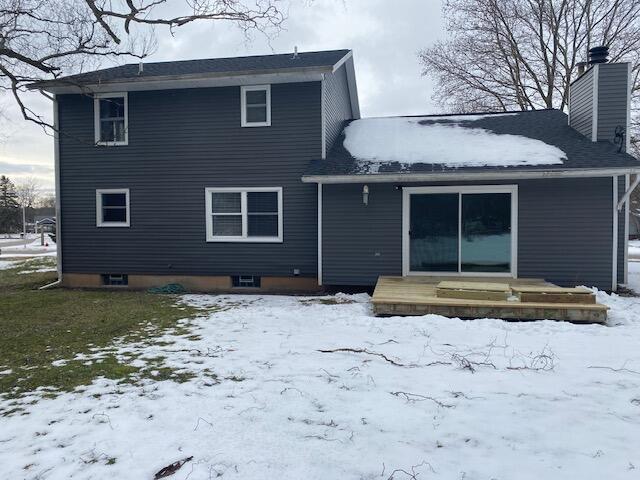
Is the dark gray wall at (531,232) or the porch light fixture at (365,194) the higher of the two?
the porch light fixture at (365,194)

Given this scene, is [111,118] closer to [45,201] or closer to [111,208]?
[111,208]

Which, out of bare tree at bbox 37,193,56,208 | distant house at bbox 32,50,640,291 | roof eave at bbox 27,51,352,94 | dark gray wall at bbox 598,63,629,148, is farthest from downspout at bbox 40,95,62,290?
bare tree at bbox 37,193,56,208

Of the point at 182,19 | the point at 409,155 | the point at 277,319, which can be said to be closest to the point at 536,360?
the point at 277,319

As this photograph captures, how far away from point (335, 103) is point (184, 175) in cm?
427

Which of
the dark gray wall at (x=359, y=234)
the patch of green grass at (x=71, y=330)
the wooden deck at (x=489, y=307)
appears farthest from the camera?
the dark gray wall at (x=359, y=234)

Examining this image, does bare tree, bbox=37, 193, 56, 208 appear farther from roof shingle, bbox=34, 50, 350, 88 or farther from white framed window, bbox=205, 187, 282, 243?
white framed window, bbox=205, 187, 282, 243

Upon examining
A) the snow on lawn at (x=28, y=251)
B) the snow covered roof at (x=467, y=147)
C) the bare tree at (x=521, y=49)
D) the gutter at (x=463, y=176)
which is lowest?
the snow on lawn at (x=28, y=251)

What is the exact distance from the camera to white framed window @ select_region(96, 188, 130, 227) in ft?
36.7

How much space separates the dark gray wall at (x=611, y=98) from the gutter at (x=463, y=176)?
178 cm

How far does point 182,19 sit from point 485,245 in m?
8.34

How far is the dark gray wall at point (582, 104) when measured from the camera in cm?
959

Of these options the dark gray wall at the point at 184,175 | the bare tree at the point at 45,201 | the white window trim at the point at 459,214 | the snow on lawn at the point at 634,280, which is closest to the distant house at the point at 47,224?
the dark gray wall at the point at 184,175

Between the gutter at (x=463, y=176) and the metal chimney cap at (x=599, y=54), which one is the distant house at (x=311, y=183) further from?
the metal chimney cap at (x=599, y=54)

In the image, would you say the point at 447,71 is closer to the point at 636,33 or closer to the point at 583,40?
the point at 583,40
